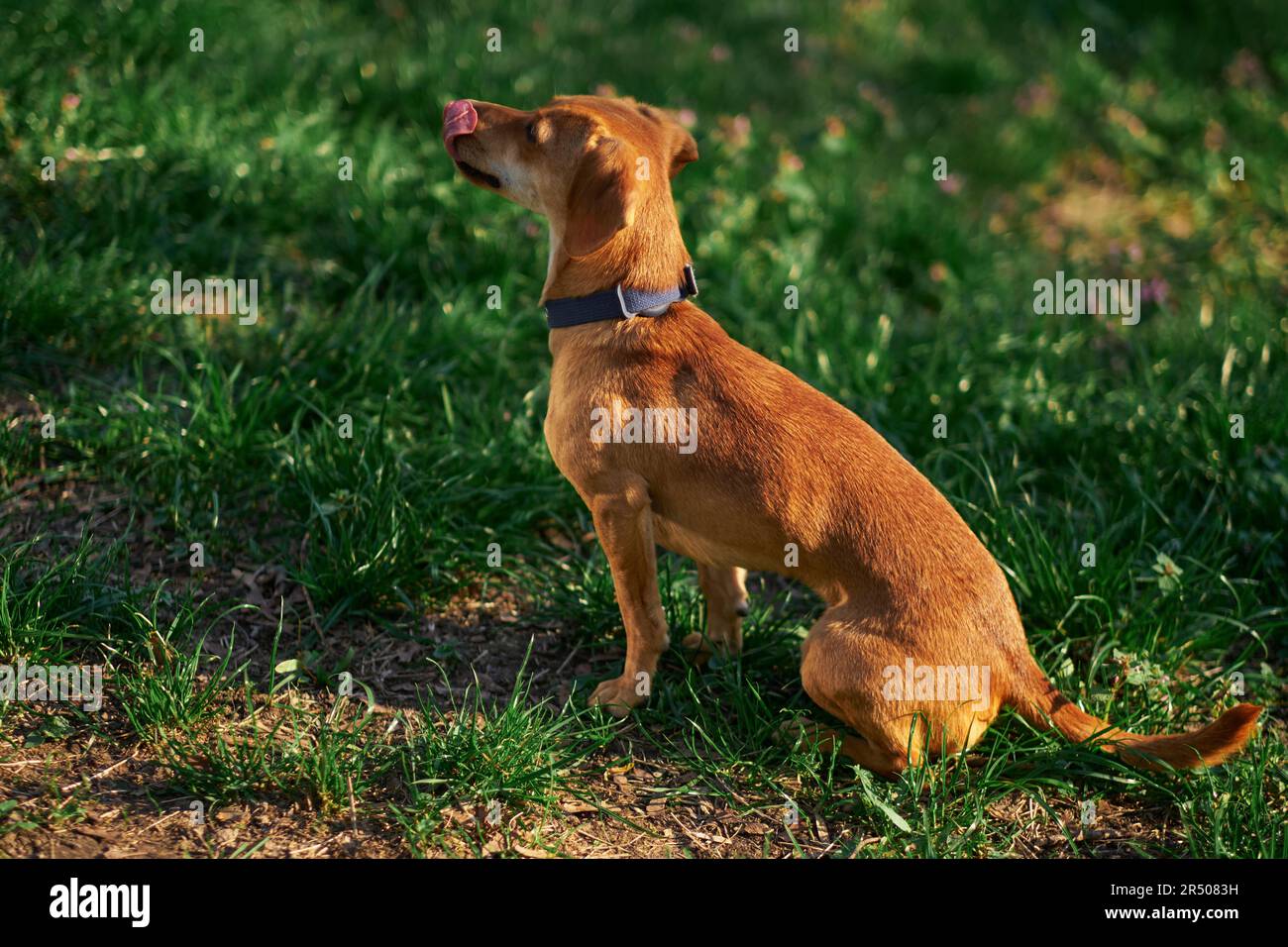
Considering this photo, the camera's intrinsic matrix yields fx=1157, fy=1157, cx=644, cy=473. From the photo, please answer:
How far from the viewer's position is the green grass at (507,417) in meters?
3.57

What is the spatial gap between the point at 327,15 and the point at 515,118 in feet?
13.7

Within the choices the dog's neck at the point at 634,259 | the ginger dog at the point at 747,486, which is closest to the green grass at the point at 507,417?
the ginger dog at the point at 747,486

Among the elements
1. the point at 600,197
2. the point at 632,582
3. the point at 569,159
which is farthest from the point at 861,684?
the point at 569,159

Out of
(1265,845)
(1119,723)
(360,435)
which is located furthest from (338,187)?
(1265,845)

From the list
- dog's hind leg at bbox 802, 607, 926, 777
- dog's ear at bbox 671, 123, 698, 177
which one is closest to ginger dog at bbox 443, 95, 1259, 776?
dog's hind leg at bbox 802, 607, 926, 777

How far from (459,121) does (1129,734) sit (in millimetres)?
2830

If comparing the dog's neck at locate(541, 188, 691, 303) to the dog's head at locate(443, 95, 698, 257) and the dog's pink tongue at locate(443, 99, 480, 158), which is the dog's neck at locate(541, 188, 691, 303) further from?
the dog's pink tongue at locate(443, 99, 480, 158)

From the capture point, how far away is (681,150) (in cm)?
388

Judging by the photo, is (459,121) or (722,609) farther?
(722,609)

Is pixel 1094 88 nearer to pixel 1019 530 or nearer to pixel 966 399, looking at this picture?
pixel 966 399

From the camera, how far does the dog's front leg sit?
358 cm

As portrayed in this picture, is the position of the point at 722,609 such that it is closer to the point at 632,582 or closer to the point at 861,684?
the point at 632,582

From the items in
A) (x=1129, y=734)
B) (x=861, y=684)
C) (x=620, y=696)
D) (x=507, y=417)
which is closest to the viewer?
(x=861, y=684)

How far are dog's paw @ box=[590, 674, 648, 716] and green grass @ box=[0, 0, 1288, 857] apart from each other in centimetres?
9
